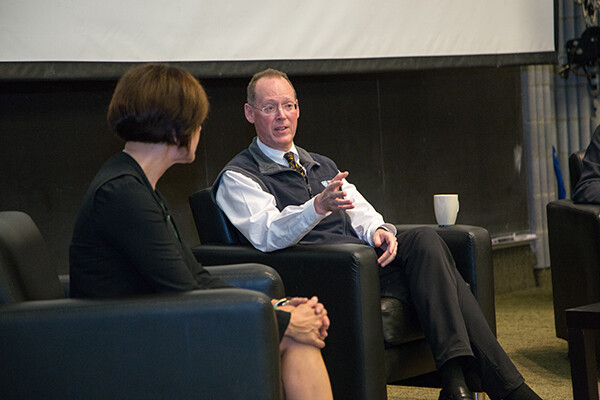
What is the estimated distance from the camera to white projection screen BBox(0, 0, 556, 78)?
9.94 feet

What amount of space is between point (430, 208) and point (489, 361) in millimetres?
2460

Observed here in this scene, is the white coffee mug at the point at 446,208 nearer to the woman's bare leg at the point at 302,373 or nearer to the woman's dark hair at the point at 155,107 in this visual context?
the woman's bare leg at the point at 302,373

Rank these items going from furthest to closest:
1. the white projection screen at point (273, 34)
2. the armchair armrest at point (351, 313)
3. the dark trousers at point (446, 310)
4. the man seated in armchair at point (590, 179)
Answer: the man seated in armchair at point (590, 179) < the white projection screen at point (273, 34) < the dark trousers at point (446, 310) < the armchair armrest at point (351, 313)

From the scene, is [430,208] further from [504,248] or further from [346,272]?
[346,272]

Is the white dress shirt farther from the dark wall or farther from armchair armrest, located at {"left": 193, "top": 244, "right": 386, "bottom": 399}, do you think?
the dark wall

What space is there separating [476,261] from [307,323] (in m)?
0.98

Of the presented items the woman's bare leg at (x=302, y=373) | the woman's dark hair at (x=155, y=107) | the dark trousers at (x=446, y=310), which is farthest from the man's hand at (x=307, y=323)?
the dark trousers at (x=446, y=310)

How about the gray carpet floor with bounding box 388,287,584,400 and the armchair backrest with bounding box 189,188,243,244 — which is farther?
the gray carpet floor with bounding box 388,287,584,400

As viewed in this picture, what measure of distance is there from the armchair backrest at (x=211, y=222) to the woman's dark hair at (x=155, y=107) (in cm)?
93

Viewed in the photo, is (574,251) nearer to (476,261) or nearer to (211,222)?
(476,261)

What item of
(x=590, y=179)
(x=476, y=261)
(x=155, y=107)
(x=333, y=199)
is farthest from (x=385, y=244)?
(x=155, y=107)

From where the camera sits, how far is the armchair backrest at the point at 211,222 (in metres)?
2.79

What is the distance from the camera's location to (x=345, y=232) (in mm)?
2900

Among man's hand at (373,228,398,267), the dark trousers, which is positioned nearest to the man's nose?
man's hand at (373,228,398,267)
